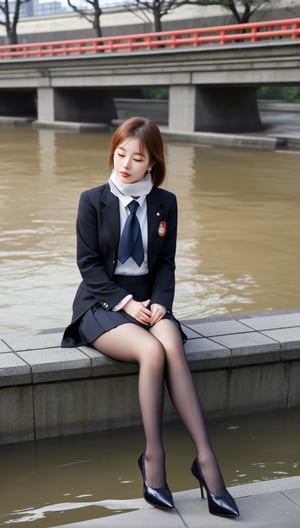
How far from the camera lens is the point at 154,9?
39625 mm

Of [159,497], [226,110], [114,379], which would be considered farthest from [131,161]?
[226,110]

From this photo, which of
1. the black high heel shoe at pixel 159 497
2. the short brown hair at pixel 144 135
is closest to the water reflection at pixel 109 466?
the black high heel shoe at pixel 159 497

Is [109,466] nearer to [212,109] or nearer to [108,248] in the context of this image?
[108,248]

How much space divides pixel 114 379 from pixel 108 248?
67 cm

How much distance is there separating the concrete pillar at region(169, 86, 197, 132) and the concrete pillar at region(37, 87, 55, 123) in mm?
6623

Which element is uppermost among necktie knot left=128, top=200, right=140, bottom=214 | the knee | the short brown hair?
the short brown hair

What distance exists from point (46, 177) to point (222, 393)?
11.1 meters

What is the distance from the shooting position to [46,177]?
14602 millimetres

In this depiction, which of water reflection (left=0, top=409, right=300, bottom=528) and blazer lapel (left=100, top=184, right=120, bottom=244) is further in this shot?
blazer lapel (left=100, top=184, right=120, bottom=244)

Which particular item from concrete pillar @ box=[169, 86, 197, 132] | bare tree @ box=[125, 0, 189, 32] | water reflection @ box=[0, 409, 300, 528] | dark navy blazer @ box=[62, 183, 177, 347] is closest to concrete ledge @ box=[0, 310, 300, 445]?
water reflection @ box=[0, 409, 300, 528]

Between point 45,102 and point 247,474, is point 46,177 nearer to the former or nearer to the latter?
point 247,474

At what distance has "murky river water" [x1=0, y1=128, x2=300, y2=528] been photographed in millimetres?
3438

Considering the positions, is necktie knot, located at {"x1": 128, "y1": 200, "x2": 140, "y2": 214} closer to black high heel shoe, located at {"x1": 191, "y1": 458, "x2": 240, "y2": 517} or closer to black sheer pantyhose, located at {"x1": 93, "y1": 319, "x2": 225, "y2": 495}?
black sheer pantyhose, located at {"x1": 93, "y1": 319, "x2": 225, "y2": 495}

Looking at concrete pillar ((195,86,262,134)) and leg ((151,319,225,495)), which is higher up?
concrete pillar ((195,86,262,134))
